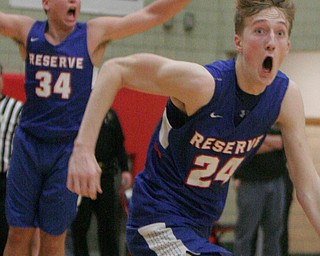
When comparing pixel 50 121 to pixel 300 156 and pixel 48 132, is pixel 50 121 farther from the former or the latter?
pixel 300 156

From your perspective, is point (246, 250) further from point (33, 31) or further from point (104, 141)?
point (33, 31)

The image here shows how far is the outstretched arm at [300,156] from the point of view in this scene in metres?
3.57

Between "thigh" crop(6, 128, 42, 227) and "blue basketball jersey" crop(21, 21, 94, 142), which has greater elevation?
"blue basketball jersey" crop(21, 21, 94, 142)

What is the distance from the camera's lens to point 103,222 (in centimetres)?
672

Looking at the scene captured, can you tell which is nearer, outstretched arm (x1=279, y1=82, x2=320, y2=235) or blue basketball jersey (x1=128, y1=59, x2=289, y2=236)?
blue basketball jersey (x1=128, y1=59, x2=289, y2=236)

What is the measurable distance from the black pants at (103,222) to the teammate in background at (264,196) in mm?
1137

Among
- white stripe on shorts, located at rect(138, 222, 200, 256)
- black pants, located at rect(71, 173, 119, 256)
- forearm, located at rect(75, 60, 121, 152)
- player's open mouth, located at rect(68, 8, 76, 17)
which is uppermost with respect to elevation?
player's open mouth, located at rect(68, 8, 76, 17)

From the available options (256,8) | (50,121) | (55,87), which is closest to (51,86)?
(55,87)

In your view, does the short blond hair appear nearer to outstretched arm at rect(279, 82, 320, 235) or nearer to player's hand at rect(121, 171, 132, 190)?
outstretched arm at rect(279, 82, 320, 235)

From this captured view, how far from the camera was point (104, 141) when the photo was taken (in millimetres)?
6777

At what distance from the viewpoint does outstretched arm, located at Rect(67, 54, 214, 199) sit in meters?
3.09

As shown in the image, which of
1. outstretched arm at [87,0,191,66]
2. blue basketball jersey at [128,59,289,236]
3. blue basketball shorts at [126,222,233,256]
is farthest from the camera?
outstretched arm at [87,0,191,66]

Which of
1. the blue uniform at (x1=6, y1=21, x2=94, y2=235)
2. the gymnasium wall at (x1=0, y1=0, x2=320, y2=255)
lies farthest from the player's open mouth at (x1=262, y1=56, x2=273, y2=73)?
the gymnasium wall at (x1=0, y1=0, x2=320, y2=255)

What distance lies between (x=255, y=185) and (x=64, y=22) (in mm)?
2509
